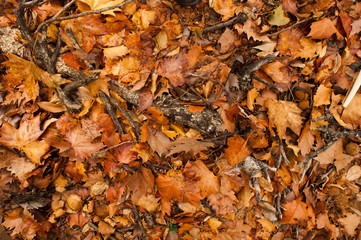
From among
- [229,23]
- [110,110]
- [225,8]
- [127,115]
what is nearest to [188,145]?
[127,115]

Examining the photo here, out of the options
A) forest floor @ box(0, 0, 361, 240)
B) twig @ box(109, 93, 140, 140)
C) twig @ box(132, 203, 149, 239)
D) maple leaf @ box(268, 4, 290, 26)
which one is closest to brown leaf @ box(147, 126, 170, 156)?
forest floor @ box(0, 0, 361, 240)

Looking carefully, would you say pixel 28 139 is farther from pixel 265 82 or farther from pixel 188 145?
pixel 265 82

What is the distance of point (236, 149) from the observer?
6.04 ft

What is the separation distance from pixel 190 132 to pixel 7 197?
2.05 meters

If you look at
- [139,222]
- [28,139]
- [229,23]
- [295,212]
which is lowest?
[139,222]

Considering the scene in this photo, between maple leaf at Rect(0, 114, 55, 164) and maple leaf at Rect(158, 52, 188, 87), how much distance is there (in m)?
1.33

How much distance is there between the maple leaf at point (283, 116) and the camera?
71.2 inches

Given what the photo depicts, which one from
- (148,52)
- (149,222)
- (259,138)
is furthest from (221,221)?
(148,52)

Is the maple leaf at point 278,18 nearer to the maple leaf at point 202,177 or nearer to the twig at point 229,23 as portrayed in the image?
the twig at point 229,23

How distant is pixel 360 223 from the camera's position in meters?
2.17

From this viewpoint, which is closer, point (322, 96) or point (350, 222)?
point (322, 96)

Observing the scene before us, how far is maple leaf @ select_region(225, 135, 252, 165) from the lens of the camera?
1.84 meters

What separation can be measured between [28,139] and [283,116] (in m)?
2.44

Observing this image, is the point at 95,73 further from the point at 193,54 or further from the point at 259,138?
the point at 259,138
